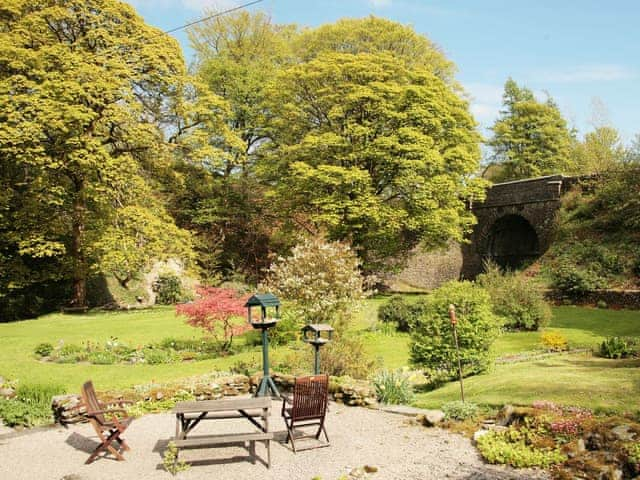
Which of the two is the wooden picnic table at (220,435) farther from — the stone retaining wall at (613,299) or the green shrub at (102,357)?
the stone retaining wall at (613,299)

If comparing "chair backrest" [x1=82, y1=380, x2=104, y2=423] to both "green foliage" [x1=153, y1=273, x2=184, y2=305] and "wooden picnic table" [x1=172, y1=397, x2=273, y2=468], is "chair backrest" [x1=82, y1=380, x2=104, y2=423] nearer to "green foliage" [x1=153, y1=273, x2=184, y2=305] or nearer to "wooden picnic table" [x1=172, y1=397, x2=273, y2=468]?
"wooden picnic table" [x1=172, y1=397, x2=273, y2=468]

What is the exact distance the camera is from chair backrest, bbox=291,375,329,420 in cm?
680

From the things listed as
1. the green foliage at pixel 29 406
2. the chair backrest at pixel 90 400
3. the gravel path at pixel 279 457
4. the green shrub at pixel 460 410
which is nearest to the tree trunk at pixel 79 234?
the green foliage at pixel 29 406

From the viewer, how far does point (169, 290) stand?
24.9 metres

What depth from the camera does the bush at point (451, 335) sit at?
1020 cm

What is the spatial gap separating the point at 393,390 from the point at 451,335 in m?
1.85

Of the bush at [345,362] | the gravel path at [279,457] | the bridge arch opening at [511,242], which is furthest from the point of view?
the bridge arch opening at [511,242]

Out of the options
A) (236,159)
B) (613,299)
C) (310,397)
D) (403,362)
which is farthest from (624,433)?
(236,159)

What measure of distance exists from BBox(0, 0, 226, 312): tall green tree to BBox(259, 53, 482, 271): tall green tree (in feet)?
13.8

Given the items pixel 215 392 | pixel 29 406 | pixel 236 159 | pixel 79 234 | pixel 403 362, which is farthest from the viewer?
pixel 236 159

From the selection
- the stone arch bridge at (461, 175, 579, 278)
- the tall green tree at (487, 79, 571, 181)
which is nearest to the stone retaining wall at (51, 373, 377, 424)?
the stone arch bridge at (461, 175, 579, 278)

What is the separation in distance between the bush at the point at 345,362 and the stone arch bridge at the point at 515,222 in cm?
1843

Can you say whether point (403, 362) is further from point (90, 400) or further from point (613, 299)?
point (613, 299)

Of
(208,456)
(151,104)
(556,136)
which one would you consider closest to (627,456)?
(208,456)
